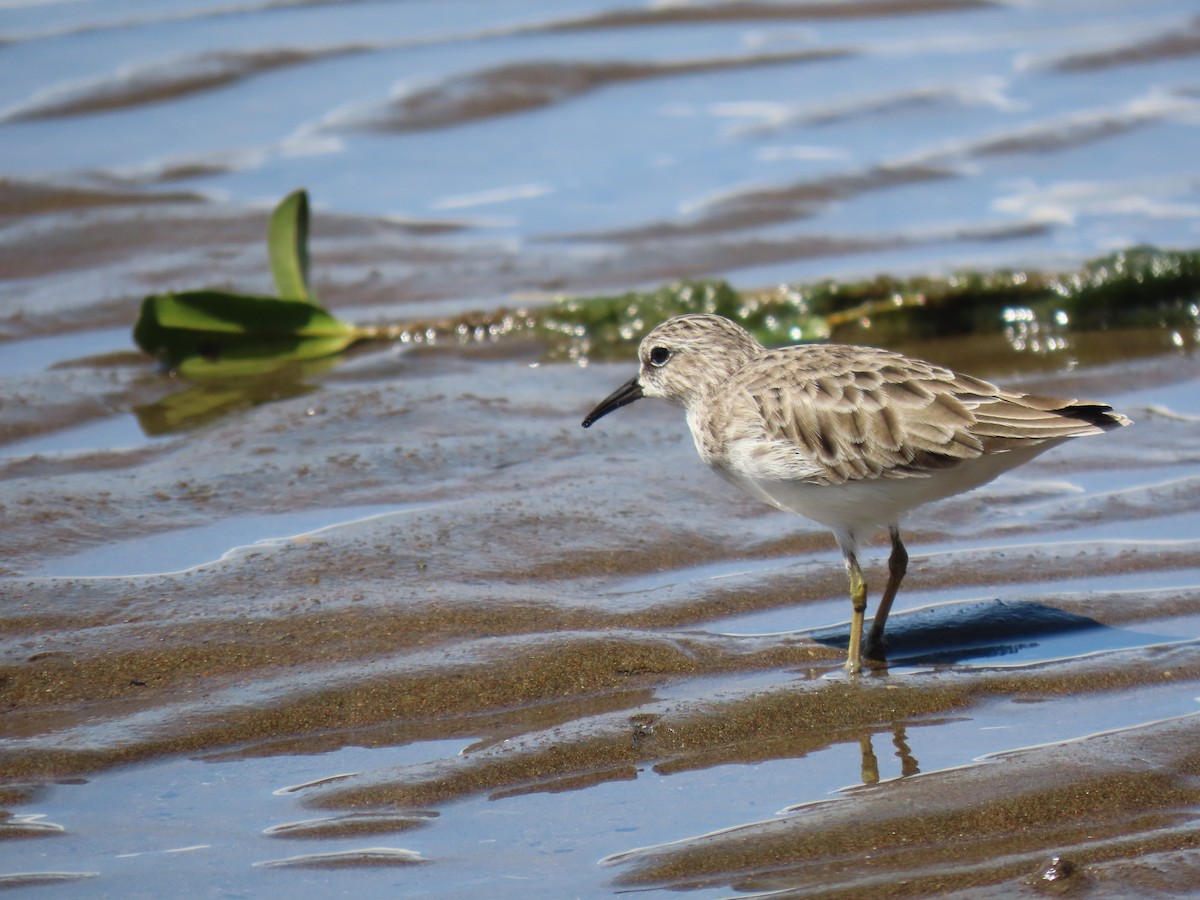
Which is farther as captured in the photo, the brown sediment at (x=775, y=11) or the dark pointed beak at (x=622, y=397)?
the brown sediment at (x=775, y=11)

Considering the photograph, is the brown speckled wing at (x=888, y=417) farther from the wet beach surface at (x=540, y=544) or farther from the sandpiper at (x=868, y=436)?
the wet beach surface at (x=540, y=544)

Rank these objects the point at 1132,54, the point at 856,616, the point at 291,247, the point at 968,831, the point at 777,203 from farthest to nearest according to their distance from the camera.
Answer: the point at 1132,54 → the point at 777,203 → the point at 291,247 → the point at 856,616 → the point at 968,831

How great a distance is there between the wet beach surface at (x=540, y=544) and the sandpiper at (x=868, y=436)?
0.48 meters

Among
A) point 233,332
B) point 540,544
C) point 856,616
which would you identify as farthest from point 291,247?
point 856,616

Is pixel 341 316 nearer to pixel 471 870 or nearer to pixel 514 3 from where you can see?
pixel 471 870

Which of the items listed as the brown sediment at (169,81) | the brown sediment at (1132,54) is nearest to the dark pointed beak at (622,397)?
the brown sediment at (169,81)

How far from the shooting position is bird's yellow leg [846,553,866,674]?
591cm

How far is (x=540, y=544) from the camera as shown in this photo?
7012 millimetres

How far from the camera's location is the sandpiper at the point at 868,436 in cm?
596

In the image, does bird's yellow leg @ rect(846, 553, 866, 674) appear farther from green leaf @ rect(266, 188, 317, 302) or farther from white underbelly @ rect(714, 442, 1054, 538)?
green leaf @ rect(266, 188, 317, 302)

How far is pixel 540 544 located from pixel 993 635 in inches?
77.3

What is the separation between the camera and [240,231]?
39.4 feet

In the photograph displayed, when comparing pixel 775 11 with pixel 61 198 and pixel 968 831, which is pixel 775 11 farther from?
pixel 968 831

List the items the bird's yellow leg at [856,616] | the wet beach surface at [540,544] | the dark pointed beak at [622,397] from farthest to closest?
the dark pointed beak at [622,397], the bird's yellow leg at [856,616], the wet beach surface at [540,544]
